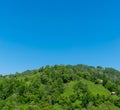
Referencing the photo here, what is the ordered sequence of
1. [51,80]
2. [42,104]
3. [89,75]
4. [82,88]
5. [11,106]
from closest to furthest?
[11,106]
[42,104]
[82,88]
[51,80]
[89,75]

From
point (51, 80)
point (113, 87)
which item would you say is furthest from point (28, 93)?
point (113, 87)

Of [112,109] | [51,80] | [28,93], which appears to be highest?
[51,80]

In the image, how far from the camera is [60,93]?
143750 mm

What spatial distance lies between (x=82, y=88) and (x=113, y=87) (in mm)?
24243

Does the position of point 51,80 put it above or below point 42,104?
above

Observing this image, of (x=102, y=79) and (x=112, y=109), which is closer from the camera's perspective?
(x=112, y=109)

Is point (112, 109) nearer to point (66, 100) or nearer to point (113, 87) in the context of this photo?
point (66, 100)

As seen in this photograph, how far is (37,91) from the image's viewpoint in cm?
13788

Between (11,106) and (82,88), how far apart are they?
44882 millimetres

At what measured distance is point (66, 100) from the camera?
127 metres

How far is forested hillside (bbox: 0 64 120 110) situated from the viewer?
122062 mm

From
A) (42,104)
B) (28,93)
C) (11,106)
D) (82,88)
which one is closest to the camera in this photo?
(11,106)

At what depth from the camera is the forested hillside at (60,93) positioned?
12206cm

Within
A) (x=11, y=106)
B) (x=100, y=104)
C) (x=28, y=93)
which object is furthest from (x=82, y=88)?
(x=11, y=106)
